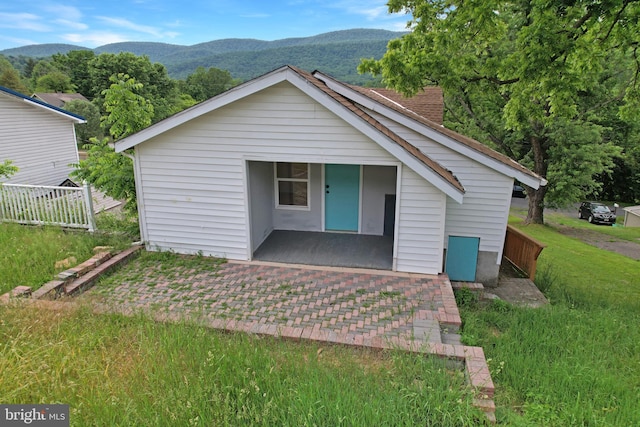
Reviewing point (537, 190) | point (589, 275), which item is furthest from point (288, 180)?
point (537, 190)

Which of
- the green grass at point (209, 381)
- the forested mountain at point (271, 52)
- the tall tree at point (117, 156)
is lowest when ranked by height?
the green grass at point (209, 381)

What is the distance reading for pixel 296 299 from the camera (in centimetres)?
611

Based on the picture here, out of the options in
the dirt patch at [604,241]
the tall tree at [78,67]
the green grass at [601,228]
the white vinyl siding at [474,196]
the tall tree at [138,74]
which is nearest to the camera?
the white vinyl siding at [474,196]

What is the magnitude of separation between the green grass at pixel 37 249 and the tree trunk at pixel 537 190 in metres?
20.1

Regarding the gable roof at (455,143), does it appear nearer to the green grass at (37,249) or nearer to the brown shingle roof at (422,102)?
the brown shingle roof at (422,102)

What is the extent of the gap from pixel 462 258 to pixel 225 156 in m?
5.39

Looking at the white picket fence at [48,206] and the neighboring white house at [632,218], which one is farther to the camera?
the neighboring white house at [632,218]

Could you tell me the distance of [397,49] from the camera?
11250mm

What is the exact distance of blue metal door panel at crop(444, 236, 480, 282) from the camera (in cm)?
780

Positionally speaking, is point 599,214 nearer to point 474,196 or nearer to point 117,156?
point 474,196

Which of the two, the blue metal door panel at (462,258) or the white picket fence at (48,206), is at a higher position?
the white picket fence at (48,206)

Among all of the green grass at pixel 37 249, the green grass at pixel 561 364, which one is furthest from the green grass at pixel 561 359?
the green grass at pixel 37 249

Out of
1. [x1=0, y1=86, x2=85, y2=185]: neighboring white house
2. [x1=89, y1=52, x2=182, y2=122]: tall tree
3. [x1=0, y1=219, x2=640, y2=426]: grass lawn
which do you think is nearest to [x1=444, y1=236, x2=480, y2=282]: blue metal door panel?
[x1=0, y1=219, x2=640, y2=426]: grass lawn

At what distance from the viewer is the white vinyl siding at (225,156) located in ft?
22.5
